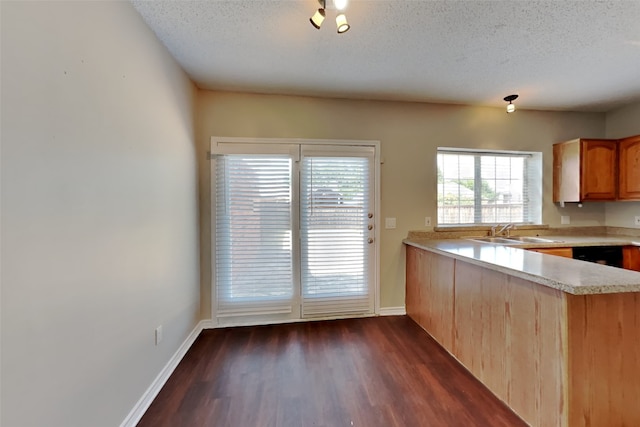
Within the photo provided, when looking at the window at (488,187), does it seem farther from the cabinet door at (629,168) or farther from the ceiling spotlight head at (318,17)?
the ceiling spotlight head at (318,17)

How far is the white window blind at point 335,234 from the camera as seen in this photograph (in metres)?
2.94

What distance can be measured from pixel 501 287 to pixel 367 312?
159 centimetres

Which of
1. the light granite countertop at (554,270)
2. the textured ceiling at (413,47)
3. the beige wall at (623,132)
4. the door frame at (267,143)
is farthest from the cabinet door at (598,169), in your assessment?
the door frame at (267,143)

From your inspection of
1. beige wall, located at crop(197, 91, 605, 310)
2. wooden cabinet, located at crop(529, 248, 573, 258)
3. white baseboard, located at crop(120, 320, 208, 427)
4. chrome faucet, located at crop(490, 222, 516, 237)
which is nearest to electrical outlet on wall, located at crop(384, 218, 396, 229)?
beige wall, located at crop(197, 91, 605, 310)

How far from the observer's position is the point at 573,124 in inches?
136

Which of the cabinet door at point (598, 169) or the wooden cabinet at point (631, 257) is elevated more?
the cabinet door at point (598, 169)

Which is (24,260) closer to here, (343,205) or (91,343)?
(91,343)

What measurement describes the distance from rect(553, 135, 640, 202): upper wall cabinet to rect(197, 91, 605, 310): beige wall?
269 millimetres

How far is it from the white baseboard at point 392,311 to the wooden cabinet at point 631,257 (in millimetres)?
2317

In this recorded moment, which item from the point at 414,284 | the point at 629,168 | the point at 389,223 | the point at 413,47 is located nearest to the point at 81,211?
the point at 413,47

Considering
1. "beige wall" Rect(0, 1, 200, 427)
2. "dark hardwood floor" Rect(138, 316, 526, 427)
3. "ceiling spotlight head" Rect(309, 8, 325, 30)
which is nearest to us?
"beige wall" Rect(0, 1, 200, 427)

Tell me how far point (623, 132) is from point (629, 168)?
0.55 metres

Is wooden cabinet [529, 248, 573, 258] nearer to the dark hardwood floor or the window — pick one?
the window

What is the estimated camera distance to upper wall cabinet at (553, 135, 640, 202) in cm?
311
